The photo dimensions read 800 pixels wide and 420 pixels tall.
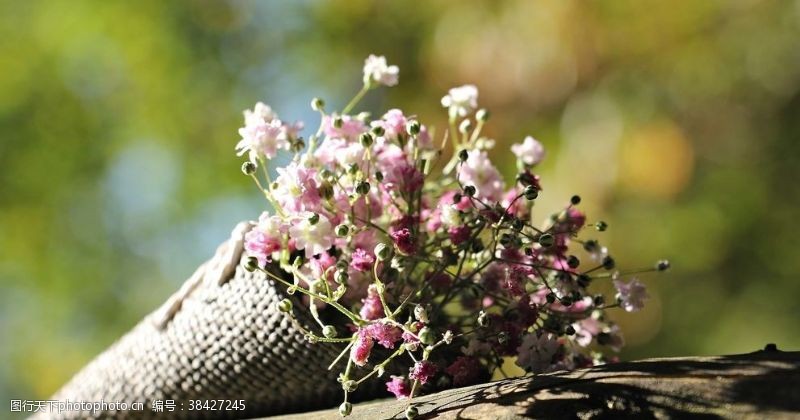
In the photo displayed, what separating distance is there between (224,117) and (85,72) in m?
0.52

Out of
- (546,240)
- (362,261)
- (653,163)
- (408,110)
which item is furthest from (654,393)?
(408,110)

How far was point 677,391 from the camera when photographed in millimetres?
583

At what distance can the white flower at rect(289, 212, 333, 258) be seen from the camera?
2.16ft

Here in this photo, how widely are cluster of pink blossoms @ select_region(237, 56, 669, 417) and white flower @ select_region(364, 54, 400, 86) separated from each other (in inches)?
2.6

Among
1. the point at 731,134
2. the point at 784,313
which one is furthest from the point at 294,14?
the point at 784,313

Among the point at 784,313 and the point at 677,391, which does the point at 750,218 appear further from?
the point at 677,391

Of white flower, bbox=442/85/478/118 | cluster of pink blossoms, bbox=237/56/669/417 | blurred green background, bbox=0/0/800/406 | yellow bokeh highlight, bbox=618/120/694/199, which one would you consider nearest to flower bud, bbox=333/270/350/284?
cluster of pink blossoms, bbox=237/56/669/417

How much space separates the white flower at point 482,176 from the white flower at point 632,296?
0.14 m

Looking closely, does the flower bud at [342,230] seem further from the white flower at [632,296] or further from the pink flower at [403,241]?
the white flower at [632,296]

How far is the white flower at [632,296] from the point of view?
0.75 meters

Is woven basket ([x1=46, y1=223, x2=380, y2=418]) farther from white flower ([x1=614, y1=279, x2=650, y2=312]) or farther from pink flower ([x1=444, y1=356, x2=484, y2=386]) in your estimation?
white flower ([x1=614, y1=279, x2=650, y2=312])

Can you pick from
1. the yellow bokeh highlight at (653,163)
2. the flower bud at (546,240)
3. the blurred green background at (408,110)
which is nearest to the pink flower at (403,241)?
the flower bud at (546,240)

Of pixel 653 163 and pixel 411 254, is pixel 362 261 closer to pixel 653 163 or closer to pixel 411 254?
pixel 411 254

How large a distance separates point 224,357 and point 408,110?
2388 mm
